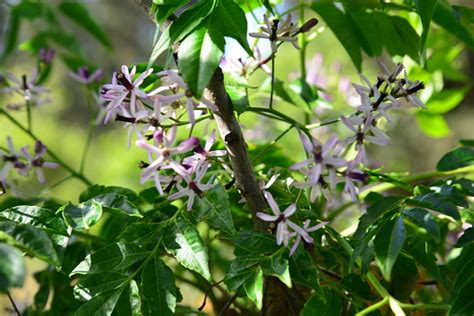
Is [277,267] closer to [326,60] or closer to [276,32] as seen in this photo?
[276,32]

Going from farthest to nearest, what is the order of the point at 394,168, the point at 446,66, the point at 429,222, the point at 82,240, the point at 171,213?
the point at 394,168
the point at 446,66
the point at 82,240
the point at 171,213
the point at 429,222

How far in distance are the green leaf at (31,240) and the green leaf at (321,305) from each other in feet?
0.69

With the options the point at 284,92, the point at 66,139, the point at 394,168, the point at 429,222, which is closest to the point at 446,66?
the point at 284,92

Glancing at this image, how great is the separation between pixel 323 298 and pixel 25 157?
1.27ft

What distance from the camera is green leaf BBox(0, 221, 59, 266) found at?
474mm

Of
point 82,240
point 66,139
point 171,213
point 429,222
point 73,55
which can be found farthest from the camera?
point 66,139

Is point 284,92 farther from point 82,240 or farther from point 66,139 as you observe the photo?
point 66,139

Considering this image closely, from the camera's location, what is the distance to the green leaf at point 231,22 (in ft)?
1.68

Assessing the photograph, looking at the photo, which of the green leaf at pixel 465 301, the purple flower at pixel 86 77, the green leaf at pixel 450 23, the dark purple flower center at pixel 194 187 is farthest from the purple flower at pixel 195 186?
the purple flower at pixel 86 77

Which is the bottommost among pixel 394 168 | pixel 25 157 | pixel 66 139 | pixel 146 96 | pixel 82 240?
pixel 66 139

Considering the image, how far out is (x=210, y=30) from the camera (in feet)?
1.66

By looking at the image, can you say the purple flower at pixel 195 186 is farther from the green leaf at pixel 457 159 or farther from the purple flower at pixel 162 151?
the green leaf at pixel 457 159

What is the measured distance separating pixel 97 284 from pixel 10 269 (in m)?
0.15

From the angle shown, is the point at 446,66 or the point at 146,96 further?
the point at 446,66
